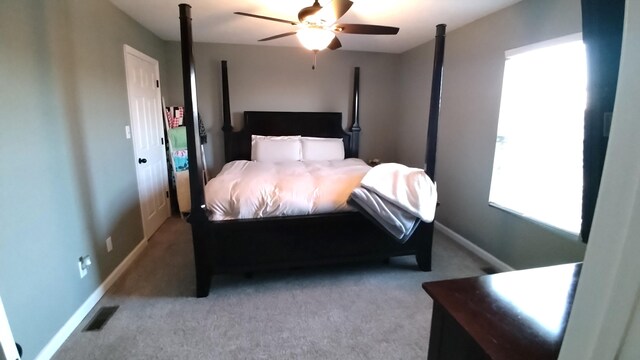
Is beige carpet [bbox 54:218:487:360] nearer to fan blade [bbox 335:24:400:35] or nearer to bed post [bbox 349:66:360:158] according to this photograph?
fan blade [bbox 335:24:400:35]

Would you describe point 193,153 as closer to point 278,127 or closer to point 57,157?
point 57,157

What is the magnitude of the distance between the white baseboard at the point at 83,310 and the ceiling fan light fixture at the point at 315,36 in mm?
2465

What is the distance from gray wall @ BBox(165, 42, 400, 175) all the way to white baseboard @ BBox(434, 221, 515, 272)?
1744 mm

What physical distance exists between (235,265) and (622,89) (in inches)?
91.0

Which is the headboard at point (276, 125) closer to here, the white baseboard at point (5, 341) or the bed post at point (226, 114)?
the bed post at point (226, 114)

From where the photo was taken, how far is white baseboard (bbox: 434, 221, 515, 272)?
2643 mm

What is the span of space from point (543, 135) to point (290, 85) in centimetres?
313

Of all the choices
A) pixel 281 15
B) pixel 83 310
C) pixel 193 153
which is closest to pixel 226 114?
pixel 281 15

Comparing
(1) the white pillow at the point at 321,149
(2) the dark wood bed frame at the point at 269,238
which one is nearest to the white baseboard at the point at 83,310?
(2) the dark wood bed frame at the point at 269,238

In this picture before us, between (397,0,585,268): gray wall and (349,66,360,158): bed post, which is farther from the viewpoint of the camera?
(349,66,360,158): bed post

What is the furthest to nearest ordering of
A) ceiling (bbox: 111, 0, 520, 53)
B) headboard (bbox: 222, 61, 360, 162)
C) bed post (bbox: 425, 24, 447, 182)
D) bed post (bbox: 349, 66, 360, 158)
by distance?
1. bed post (bbox: 349, 66, 360, 158)
2. headboard (bbox: 222, 61, 360, 162)
3. ceiling (bbox: 111, 0, 520, 53)
4. bed post (bbox: 425, 24, 447, 182)

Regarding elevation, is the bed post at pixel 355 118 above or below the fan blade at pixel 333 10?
below

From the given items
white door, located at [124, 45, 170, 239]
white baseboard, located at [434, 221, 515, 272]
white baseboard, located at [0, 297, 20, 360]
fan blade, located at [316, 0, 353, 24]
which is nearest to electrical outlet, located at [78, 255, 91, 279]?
white door, located at [124, 45, 170, 239]

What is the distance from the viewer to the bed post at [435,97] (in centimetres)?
234
